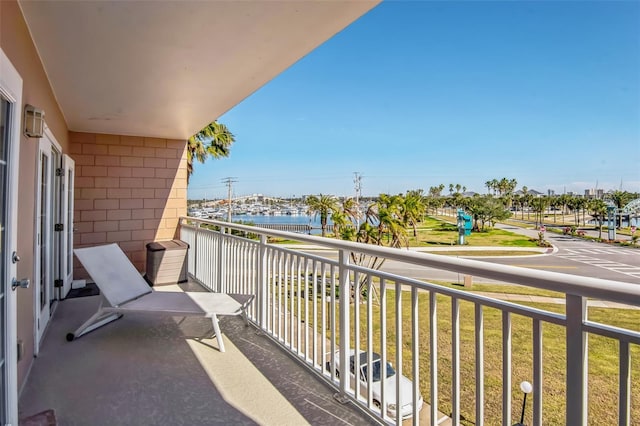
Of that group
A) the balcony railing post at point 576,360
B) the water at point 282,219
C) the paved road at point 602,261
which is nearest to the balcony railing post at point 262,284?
the balcony railing post at point 576,360

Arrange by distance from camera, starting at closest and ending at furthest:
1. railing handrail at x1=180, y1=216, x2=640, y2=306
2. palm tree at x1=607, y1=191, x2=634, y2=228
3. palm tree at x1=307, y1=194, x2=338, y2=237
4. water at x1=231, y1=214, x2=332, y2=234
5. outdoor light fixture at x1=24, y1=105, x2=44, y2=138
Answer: railing handrail at x1=180, y1=216, x2=640, y2=306, outdoor light fixture at x1=24, y1=105, x2=44, y2=138, palm tree at x1=607, y1=191, x2=634, y2=228, palm tree at x1=307, y1=194, x2=338, y2=237, water at x1=231, y1=214, x2=332, y2=234

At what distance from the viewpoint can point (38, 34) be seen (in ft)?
8.25

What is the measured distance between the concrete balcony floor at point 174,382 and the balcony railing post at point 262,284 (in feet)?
0.61

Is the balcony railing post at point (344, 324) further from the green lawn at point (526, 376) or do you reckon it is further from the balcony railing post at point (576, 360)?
the green lawn at point (526, 376)

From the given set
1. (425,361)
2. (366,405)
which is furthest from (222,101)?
(425,361)

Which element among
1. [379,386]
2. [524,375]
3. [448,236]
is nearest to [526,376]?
[524,375]

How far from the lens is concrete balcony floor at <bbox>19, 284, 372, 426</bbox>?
2.02 metres

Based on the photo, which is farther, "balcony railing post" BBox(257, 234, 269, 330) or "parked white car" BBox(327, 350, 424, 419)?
"balcony railing post" BBox(257, 234, 269, 330)

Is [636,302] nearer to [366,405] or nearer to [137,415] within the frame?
[366,405]

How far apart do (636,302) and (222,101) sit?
397 cm

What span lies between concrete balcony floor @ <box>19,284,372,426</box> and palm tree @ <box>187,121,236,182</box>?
8.17 m

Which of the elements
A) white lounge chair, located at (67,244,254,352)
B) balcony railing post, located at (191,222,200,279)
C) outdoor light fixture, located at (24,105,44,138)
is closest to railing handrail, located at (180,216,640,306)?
white lounge chair, located at (67,244,254,352)

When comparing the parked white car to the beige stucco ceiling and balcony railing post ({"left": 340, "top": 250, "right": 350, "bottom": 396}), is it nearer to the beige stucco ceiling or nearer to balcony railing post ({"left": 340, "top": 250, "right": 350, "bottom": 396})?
balcony railing post ({"left": 340, "top": 250, "right": 350, "bottom": 396})

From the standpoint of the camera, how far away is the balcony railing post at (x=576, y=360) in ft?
3.43
